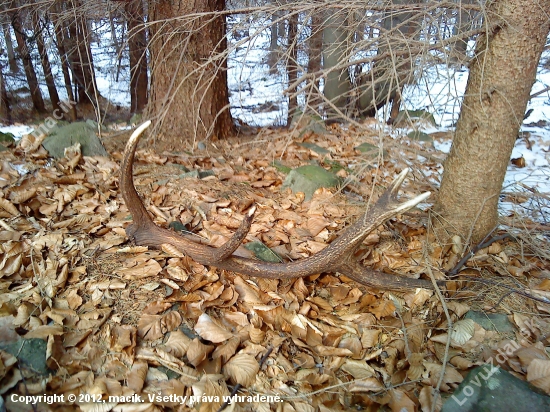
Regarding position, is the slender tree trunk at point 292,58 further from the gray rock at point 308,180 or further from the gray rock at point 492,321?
the gray rock at point 492,321

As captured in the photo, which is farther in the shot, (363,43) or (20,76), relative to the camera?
(20,76)

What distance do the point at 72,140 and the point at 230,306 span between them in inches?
97.6

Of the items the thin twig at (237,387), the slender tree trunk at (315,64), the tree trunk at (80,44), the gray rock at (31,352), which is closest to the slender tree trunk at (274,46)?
the slender tree trunk at (315,64)

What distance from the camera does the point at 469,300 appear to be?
2.51 meters

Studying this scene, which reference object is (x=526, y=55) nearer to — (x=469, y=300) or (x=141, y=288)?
(x=469, y=300)

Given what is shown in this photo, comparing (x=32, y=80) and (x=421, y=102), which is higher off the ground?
(x=421, y=102)

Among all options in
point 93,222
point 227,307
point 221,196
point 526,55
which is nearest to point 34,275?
point 93,222

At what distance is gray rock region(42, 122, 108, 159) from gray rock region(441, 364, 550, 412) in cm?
351

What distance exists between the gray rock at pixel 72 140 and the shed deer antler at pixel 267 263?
1.47 metres

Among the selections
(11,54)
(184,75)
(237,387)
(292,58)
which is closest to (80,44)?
(184,75)

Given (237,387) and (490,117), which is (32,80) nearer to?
(237,387)

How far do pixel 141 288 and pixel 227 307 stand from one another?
535 millimetres

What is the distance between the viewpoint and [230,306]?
2.31 metres

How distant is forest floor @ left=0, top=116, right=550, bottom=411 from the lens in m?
1.85
